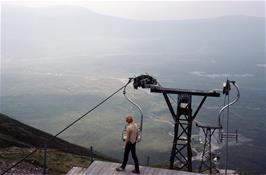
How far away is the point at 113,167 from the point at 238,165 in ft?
466

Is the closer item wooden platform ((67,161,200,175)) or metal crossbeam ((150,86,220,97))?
wooden platform ((67,161,200,175))

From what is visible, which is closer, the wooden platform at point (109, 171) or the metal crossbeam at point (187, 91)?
the wooden platform at point (109, 171)

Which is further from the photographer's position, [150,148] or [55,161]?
[150,148]

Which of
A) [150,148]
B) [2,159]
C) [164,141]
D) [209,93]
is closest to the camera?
[209,93]

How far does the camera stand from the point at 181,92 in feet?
79.9

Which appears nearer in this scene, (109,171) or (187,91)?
(109,171)

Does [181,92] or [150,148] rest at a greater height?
[181,92]

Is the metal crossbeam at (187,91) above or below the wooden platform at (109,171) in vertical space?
above

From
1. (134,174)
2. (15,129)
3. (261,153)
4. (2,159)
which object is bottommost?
(261,153)

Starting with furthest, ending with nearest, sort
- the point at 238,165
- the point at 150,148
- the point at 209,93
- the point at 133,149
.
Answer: the point at 150,148, the point at 238,165, the point at 209,93, the point at 133,149

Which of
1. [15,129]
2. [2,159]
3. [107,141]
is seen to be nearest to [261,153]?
[107,141]

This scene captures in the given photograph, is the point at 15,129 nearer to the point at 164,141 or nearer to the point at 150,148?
the point at 150,148

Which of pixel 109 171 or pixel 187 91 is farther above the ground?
pixel 187 91

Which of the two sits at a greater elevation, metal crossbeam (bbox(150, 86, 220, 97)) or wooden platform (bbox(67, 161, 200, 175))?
metal crossbeam (bbox(150, 86, 220, 97))
